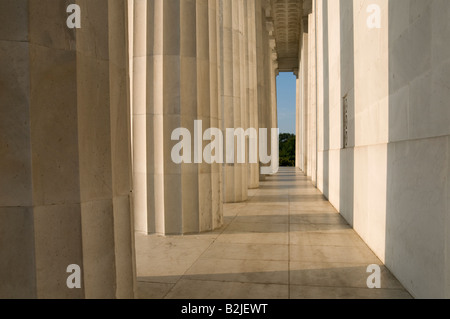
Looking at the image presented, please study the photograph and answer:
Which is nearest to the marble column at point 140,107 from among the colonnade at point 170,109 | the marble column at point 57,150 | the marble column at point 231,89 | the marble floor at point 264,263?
the colonnade at point 170,109

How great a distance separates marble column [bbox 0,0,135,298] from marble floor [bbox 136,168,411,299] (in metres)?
3.05

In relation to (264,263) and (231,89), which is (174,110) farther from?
(231,89)

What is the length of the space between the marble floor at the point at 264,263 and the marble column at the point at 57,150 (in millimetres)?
3055

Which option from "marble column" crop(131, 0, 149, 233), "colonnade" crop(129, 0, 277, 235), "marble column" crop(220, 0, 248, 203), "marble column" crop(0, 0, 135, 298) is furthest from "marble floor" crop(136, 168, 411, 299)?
"marble column" crop(220, 0, 248, 203)

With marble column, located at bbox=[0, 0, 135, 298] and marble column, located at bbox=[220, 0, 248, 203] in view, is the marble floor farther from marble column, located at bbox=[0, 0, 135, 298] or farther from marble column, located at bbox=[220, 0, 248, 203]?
marble column, located at bbox=[220, 0, 248, 203]

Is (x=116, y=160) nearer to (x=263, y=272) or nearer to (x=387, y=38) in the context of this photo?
(x=263, y=272)

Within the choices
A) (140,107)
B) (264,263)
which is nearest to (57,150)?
(264,263)

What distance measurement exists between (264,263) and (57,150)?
7.31 meters

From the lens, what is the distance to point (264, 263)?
11.1 m

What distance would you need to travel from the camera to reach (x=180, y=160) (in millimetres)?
15406

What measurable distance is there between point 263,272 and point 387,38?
770 cm

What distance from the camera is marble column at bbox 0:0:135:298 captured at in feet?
18.3

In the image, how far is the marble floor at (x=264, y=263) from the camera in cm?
889
